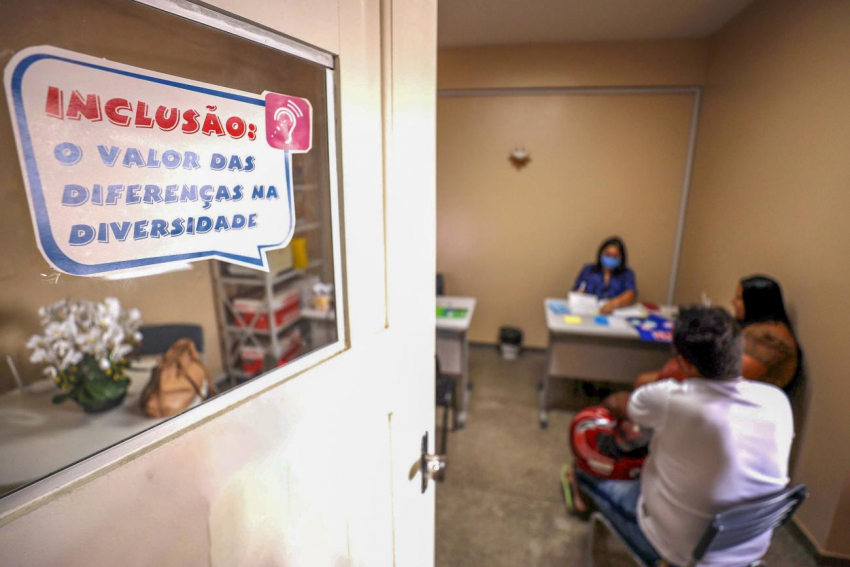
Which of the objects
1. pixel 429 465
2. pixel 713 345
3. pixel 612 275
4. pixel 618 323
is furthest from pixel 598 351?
pixel 429 465

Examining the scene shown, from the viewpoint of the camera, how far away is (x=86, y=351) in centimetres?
144

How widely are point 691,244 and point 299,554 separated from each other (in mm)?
4123

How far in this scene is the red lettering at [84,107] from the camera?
0.36 m

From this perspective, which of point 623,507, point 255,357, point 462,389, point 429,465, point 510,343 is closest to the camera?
point 429,465

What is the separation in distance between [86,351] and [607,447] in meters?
2.29

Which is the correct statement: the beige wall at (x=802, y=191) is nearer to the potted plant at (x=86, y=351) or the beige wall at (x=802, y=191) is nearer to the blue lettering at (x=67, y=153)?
the blue lettering at (x=67, y=153)

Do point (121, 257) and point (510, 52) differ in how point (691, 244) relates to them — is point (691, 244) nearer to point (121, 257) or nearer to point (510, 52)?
point (510, 52)

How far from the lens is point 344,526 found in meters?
0.73

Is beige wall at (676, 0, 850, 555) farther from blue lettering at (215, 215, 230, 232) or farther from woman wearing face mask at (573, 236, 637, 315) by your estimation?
blue lettering at (215, 215, 230, 232)

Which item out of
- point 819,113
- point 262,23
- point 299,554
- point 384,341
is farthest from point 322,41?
point 819,113

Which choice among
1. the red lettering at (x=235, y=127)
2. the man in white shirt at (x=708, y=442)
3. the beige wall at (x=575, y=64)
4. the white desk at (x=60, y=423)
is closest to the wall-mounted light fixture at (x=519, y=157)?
the beige wall at (x=575, y=64)

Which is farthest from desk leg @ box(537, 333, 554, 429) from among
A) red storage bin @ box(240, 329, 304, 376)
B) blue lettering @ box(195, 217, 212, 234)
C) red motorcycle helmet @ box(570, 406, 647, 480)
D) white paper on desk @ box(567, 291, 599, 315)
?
blue lettering @ box(195, 217, 212, 234)

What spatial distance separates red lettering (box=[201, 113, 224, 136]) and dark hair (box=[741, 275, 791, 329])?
2.70 m

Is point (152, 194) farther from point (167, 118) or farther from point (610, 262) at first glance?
point (610, 262)
